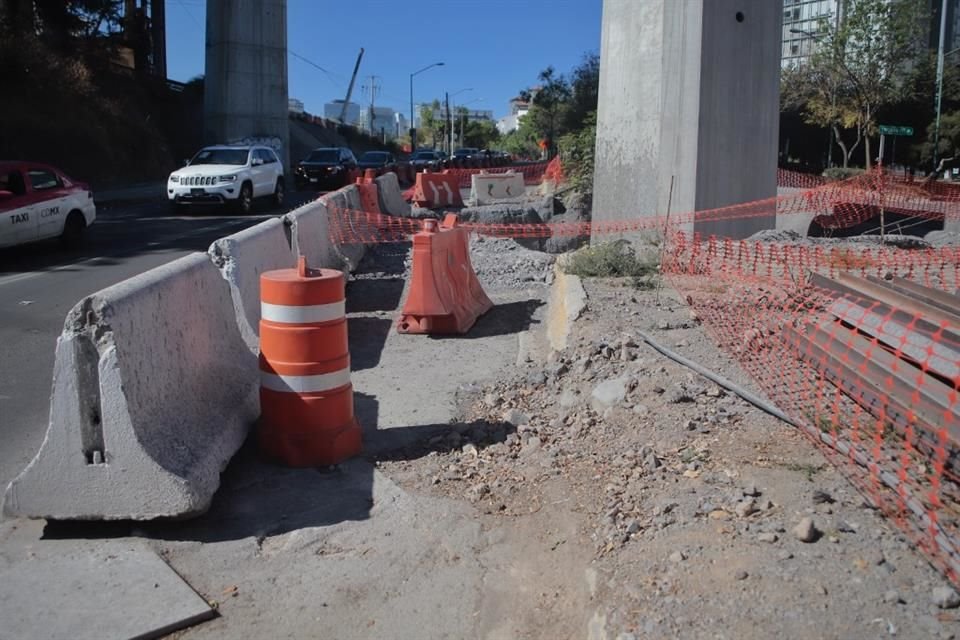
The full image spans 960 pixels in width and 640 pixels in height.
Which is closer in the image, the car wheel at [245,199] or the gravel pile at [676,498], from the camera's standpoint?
the gravel pile at [676,498]

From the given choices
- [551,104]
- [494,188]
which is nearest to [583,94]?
[551,104]

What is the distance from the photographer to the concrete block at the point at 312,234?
30.2ft

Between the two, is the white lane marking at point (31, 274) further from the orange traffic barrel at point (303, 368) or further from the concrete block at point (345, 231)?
the orange traffic barrel at point (303, 368)

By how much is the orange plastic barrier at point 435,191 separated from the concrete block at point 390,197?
3555mm

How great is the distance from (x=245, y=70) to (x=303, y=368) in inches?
1656

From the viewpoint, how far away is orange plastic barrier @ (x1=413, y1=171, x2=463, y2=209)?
25.0 meters

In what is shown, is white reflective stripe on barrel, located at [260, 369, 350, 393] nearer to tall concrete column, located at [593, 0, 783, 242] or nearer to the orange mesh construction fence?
the orange mesh construction fence

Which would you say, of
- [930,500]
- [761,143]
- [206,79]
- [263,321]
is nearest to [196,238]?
[761,143]

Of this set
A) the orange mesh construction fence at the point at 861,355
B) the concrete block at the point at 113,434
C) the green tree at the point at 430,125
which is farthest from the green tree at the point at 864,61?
the green tree at the point at 430,125

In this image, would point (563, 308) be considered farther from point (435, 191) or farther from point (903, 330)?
point (435, 191)

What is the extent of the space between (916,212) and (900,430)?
18.8m

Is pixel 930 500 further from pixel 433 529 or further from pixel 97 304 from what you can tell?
pixel 97 304

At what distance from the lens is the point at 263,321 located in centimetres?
510

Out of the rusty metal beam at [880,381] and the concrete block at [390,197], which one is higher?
the concrete block at [390,197]
